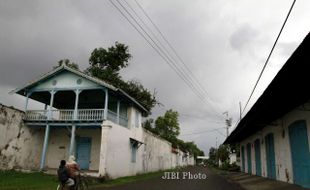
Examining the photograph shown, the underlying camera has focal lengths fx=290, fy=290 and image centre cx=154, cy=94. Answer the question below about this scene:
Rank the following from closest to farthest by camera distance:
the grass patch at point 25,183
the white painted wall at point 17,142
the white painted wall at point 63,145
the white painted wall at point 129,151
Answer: the grass patch at point 25,183, the white painted wall at point 17,142, the white painted wall at point 129,151, the white painted wall at point 63,145

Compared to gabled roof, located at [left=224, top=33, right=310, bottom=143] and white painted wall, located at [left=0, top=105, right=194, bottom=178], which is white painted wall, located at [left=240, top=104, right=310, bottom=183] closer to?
gabled roof, located at [left=224, top=33, right=310, bottom=143]

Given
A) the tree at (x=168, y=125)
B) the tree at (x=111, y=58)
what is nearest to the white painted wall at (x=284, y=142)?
the tree at (x=111, y=58)

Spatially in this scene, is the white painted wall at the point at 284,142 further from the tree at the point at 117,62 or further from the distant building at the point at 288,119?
the tree at the point at 117,62

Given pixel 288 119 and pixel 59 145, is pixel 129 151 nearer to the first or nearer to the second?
pixel 59 145

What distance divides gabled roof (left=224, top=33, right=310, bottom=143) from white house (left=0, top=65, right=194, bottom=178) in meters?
9.43

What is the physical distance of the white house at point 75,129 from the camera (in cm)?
1820

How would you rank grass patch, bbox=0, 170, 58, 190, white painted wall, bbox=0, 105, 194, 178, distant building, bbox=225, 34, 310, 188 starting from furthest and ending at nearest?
white painted wall, bbox=0, 105, 194, 178 → grass patch, bbox=0, 170, 58, 190 → distant building, bbox=225, 34, 310, 188

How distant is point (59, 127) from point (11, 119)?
11.9 ft

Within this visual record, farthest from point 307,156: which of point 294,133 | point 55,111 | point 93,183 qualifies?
point 55,111

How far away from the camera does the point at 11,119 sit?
17969mm

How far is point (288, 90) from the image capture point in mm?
8984

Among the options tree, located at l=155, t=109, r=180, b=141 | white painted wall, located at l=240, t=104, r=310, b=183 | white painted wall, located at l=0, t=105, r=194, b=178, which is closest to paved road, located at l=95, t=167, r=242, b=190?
white painted wall, located at l=240, t=104, r=310, b=183

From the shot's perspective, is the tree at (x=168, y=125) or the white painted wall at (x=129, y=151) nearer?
the white painted wall at (x=129, y=151)

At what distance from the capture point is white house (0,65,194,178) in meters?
18.2
